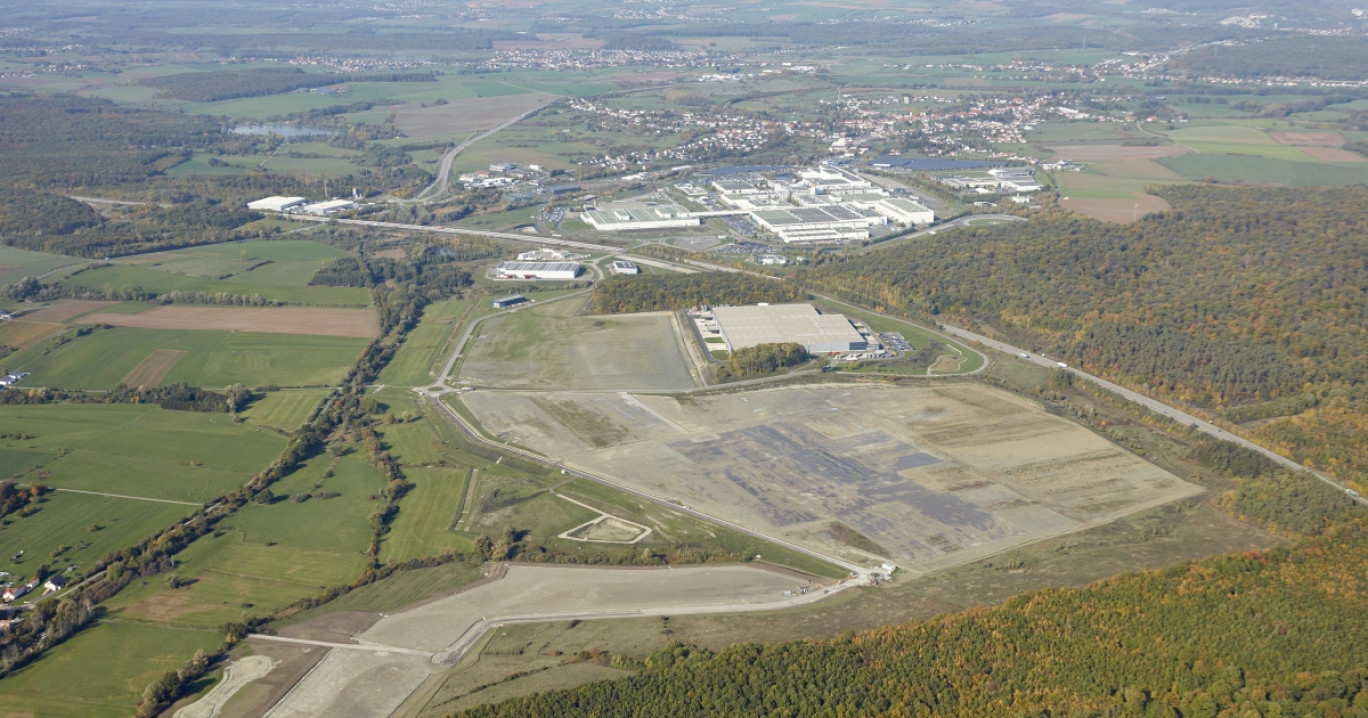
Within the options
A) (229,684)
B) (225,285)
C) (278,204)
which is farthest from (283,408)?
(278,204)

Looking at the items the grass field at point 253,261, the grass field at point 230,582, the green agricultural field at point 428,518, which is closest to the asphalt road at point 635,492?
the green agricultural field at point 428,518

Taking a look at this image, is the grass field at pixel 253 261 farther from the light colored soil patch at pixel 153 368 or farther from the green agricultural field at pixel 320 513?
the green agricultural field at pixel 320 513

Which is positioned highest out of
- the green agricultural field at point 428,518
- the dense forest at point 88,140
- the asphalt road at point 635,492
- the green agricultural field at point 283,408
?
the dense forest at point 88,140

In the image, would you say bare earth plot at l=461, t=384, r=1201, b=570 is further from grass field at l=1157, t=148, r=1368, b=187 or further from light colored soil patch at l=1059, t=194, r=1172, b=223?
grass field at l=1157, t=148, r=1368, b=187

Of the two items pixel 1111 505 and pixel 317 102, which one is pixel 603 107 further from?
pixel 1111 505

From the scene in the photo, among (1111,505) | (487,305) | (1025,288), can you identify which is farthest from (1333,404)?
(487,305)
